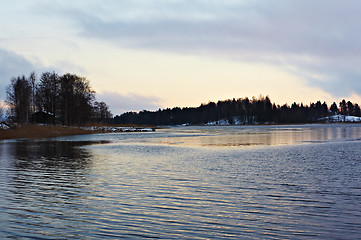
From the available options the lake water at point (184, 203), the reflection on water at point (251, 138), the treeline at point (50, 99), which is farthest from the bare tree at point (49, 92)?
the lake water at point (184, 203)

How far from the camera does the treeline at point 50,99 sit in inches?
3137

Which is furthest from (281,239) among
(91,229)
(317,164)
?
(317,164)

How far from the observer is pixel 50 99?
84.3 meters

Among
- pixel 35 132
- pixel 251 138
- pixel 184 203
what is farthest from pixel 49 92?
pixel 184 203

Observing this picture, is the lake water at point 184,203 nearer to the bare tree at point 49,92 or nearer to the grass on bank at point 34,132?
the grass on bank at point 34,132

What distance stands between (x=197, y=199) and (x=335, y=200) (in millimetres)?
4822

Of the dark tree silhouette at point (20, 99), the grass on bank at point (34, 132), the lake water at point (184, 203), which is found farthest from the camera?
the dark tree silhouette at point (20, 99)

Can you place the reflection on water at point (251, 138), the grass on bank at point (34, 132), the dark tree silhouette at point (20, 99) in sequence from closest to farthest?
1. the reflection on water at point (251, 138)
2. the grass on bank at point (34, 132)
3. the dark tree silhouette at point (20, 99)

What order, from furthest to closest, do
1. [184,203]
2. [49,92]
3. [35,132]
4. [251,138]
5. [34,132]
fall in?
[49,92]
[35,132]
[34,132]
[251,138]
[184,203]

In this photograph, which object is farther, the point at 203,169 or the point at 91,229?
the point at 203,169

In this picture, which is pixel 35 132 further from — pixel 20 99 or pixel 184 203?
pixel 184 203

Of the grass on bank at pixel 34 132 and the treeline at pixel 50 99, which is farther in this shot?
the treeline at pixel 50 99

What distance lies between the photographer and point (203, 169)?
18609 millimetres

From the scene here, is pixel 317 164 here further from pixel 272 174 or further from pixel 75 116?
pixel 75 116
